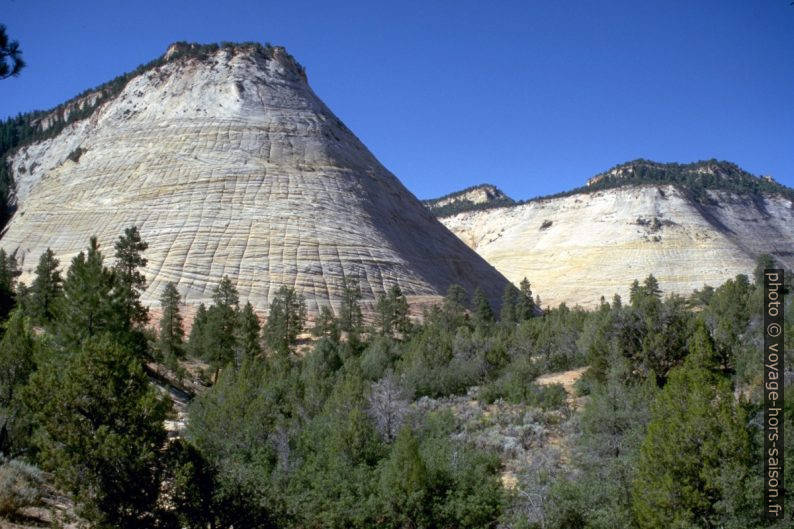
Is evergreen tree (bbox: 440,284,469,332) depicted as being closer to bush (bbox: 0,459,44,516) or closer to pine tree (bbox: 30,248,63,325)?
pine tree (bbox: 30,248,63,325)

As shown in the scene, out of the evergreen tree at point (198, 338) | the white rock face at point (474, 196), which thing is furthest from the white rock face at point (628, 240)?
the evergreen tree at point (198, 338)

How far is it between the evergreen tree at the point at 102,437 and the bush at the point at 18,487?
2.57 feet

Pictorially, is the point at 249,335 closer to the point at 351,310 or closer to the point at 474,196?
the point at 351,310

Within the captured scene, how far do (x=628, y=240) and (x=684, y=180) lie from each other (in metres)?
29.3

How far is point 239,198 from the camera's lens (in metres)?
53.6

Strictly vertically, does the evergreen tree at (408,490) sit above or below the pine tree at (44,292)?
below

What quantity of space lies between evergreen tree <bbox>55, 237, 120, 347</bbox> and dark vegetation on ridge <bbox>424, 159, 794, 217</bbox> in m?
94.5

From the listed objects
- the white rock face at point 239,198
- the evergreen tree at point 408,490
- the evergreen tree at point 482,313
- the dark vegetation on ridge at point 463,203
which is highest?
the dark vegetation on ridge at point 463,203

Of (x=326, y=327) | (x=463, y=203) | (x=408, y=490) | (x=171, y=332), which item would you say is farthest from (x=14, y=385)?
(x=463, y=203)

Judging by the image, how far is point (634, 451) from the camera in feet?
56.2

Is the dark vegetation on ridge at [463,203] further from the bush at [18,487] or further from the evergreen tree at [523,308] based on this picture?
the bush at [18,487]

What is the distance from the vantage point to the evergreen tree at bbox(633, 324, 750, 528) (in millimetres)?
13875

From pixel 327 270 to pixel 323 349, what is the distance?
579 inches

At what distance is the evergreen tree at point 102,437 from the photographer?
12.7 meters
